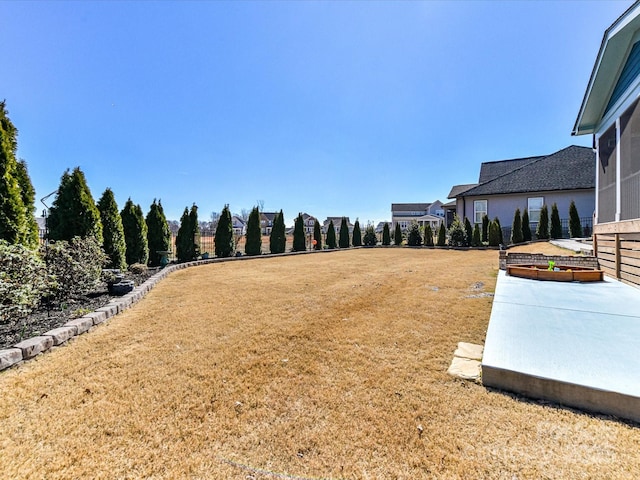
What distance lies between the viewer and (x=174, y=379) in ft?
7.95

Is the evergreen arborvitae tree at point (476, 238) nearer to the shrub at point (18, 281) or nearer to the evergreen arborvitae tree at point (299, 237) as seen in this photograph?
the evergreen arborvitae tree at point (299, 237)

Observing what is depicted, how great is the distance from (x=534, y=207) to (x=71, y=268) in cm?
2124

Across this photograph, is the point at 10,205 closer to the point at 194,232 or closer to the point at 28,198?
the point at 28,198

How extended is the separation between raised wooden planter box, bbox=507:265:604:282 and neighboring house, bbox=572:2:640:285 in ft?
1.11

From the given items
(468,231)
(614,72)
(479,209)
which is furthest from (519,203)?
(614,72)

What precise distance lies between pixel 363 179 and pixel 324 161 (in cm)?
579

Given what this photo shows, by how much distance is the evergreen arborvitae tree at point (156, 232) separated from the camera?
33.5 ft

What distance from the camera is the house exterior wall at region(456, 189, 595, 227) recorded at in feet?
50.0

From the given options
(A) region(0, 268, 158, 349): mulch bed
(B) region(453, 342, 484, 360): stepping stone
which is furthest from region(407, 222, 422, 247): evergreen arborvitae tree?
(A) region(0, 268, 158, 349): mulch bed

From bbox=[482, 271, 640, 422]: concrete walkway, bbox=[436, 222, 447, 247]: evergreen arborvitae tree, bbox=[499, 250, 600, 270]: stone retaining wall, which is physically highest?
bbox=[436, 222, 447, 247]: evergreen arborvitae tree

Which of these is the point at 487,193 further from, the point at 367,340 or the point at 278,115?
the point at 367,340

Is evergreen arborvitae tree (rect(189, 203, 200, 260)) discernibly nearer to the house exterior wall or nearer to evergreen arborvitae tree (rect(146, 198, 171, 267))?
evergreen arborvitae tree (rect(146, 198, 171, 267))

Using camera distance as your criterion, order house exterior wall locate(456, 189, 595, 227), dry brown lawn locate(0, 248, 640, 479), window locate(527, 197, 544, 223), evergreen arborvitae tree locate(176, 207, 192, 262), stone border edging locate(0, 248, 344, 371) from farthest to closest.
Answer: window locate(527, 197, 544, 223), house exterior wall locate(456, 189, 595, 227), evergreen arborvitae tree locate(176, 207, 192, 262), stone border edging locate(0, 248, 344, 371), dry brown lawn locate(0, 248, 640, 479)

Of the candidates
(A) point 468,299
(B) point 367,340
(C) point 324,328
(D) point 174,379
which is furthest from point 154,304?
(A) point 468,299
